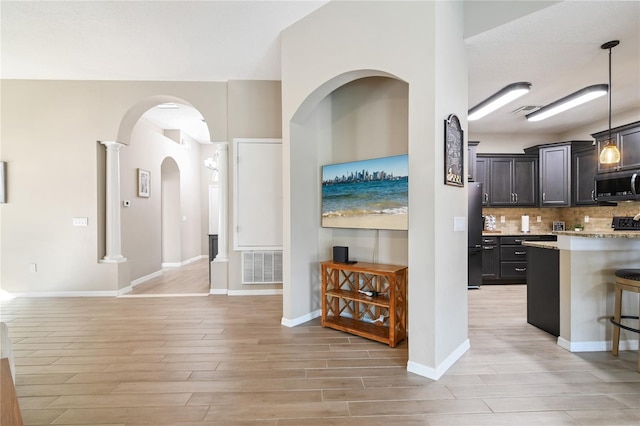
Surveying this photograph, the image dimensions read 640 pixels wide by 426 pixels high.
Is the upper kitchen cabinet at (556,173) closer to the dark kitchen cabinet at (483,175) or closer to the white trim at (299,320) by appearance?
the dark kitchen cabinet at (483,175)

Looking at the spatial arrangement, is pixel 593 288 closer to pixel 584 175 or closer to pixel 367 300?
pixel 367 300

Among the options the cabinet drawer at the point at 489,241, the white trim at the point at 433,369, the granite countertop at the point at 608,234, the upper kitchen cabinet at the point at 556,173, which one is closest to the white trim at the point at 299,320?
the white trim at the point at 433,369

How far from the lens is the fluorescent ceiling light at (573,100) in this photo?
3747 millimetres

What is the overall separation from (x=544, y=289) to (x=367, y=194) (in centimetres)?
218

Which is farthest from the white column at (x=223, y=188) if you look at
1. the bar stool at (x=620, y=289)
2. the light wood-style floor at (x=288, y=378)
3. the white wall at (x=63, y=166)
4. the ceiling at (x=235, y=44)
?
the bar stool at (x=620, y=289)

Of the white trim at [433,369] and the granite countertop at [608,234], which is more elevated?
the granite countertop at [608,234]

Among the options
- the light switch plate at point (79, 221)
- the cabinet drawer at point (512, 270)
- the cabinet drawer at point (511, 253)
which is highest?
the light switch plate at point (79, 221)

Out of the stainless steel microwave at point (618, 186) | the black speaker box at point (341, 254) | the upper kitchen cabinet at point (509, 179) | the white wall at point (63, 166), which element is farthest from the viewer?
the upper kitchen cabinet at point (509, 179)

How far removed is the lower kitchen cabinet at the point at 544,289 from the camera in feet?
10.1

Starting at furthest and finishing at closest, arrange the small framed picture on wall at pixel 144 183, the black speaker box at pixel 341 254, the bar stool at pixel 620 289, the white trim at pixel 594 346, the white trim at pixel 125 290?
the small framed picture on wall at pixel 144 183
the white trim at pixel 125 290
the black speaker box at pixel 341 254
the white trim at pixel 594 346
the bar stool at pixel 620 289

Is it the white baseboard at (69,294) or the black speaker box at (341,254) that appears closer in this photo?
the black speaker box at (341,254)

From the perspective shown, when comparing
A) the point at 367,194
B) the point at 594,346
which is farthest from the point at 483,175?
the point at 367,194

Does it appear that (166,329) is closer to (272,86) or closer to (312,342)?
(312,342)

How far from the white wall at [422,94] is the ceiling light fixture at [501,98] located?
4.83ft
